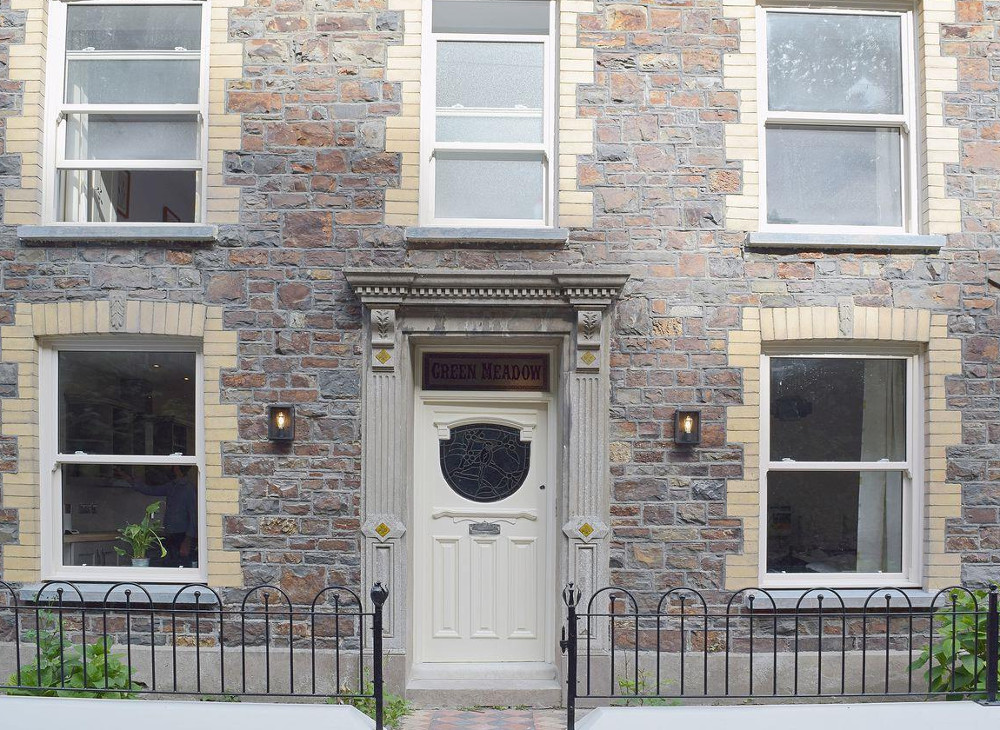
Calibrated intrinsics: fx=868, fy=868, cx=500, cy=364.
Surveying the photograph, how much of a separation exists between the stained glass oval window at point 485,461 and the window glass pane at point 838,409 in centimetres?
208

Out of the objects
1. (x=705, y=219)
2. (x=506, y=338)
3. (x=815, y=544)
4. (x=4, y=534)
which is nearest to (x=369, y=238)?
(x=506, y=338)

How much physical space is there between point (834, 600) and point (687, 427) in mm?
1795

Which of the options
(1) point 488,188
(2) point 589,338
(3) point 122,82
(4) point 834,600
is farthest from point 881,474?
(3) point 122,82

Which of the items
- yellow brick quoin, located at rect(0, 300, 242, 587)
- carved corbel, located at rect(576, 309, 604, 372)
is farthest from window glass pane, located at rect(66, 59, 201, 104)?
carved corbel, located at rect(576, 309, 604, 372)

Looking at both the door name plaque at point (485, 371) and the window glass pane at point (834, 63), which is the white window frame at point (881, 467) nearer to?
the door name plaque at point (485, 371)

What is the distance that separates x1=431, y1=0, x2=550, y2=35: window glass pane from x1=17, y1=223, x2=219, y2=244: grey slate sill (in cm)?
252

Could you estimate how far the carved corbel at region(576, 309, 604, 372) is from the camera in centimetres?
668

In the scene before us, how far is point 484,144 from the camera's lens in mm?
7023

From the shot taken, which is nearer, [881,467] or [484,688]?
[484,688]

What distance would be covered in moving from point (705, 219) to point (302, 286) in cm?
323

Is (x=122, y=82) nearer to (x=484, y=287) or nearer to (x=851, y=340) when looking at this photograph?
(x=484, y=287)

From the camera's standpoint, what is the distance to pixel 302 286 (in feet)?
22.4

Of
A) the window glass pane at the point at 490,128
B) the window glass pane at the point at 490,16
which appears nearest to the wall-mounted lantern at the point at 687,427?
the window glass pane at the point at 490,128

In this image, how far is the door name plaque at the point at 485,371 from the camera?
23.5 feet
